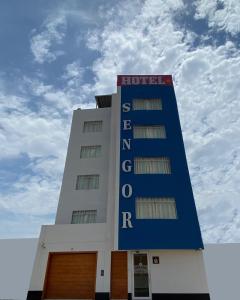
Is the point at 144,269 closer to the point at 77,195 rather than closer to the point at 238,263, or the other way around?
the point at 77,195

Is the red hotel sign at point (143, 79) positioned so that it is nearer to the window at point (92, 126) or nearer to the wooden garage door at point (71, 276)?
the window at point (92, 126)

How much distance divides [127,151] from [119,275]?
30.3 feet

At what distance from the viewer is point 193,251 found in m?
14.9

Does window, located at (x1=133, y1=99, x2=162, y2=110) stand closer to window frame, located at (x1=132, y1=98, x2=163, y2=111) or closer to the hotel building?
window frame, located at (x1=132, y1=98, x2=163, y2=111)

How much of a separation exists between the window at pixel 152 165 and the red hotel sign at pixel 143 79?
9487 millimetres

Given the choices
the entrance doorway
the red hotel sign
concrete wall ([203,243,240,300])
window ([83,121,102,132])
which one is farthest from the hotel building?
concrete wall ([203,243,240,300])

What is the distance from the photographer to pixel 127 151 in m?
19.6

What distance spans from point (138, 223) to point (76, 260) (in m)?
4.85

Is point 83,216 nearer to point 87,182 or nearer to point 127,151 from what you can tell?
point 87,182

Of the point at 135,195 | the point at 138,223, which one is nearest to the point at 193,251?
the point at 138,223

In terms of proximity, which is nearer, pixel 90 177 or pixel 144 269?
pixel 144 269

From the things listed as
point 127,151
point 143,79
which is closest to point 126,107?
point 143,79

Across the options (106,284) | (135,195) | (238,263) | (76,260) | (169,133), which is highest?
(169,133)

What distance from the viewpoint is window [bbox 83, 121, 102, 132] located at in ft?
77.0
